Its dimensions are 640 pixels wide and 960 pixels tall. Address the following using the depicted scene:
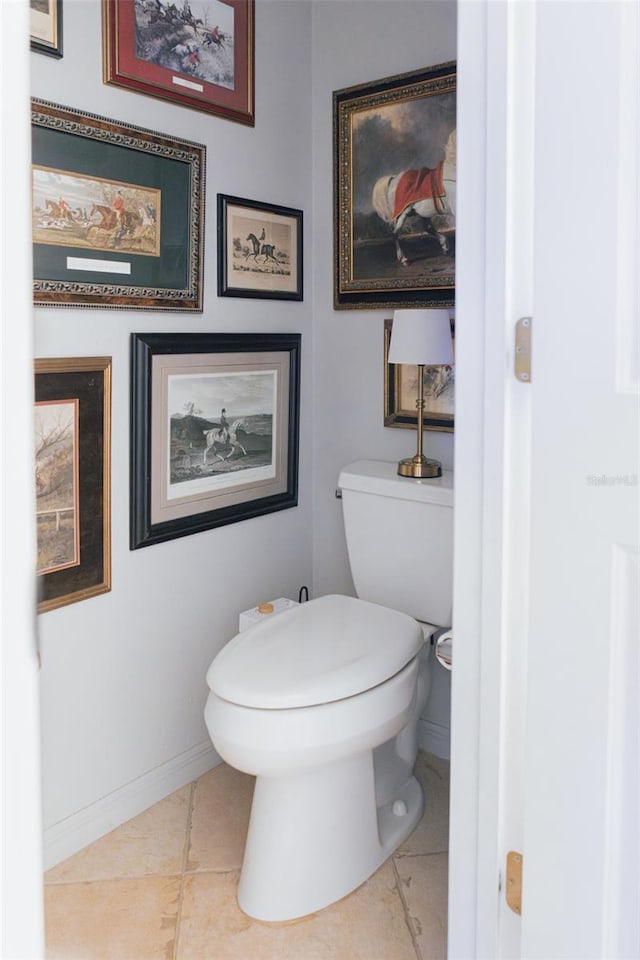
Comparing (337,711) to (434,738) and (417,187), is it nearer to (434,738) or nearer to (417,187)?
(434,738)

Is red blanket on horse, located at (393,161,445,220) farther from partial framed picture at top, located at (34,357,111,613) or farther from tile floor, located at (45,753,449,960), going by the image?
tile floor, located at (45,753,449,960)

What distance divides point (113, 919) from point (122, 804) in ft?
1.19

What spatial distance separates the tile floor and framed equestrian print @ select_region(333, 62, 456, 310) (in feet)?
4.66

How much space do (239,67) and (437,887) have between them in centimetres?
209

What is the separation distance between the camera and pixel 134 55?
1.86 meters

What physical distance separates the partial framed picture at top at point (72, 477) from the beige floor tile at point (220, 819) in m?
0.66

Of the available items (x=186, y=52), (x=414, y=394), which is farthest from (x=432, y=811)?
(x=186, y=52)

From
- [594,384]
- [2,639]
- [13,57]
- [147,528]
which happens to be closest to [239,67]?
[147,528]

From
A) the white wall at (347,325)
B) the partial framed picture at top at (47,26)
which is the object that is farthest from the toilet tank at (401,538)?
the partial framed picture at top at (47,26)

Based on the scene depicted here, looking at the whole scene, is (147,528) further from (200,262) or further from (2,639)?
(2,639)

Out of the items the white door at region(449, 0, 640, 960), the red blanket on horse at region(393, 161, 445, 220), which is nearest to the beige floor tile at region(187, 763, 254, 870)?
the white door at region(449, 0, 640, 960)

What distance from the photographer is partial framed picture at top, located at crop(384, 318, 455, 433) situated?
7.14ft

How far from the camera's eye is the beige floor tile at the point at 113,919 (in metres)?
1.61

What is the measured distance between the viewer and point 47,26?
65.5 inches
